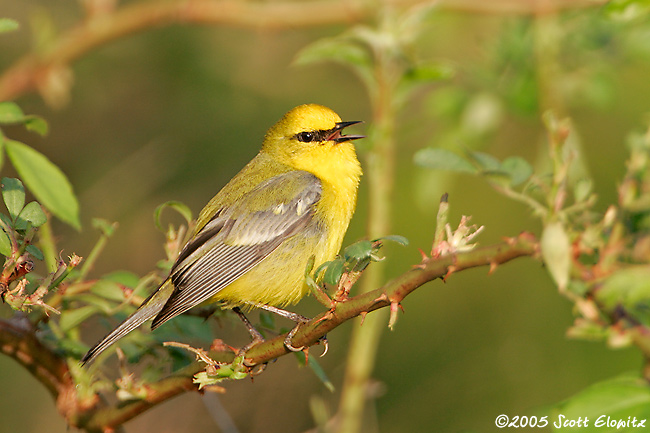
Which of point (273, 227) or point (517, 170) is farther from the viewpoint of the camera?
point (273, 227)

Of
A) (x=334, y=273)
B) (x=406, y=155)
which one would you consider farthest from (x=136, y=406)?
(x=406, y=155)

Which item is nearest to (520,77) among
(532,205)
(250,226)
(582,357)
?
(250,226)

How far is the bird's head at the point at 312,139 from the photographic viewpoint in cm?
418

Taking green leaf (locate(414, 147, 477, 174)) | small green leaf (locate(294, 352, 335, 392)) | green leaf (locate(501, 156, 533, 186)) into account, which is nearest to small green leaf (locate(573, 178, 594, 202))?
green leaf (locate(501, 156, 533, 186))

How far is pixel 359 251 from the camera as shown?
1617 millimetres

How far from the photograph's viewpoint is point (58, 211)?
1748 mm

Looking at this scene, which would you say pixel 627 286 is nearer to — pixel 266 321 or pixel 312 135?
pixel 266 321

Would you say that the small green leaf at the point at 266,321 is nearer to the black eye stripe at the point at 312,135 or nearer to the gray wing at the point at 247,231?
the gray wing at the point at 247,231

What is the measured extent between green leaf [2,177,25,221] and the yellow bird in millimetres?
1027

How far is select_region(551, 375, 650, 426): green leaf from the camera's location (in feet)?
4.44

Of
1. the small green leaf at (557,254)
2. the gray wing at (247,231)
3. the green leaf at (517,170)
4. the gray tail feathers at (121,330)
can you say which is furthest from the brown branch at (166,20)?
the small green leaf at (557,254)

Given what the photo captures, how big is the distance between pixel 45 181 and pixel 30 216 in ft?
0.66

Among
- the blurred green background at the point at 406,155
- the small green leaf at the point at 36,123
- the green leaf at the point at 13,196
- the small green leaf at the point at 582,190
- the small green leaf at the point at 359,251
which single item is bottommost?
the blurred green background at the point at 406,155

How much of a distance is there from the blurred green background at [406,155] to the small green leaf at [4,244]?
1668mm
